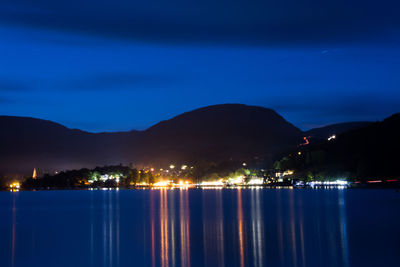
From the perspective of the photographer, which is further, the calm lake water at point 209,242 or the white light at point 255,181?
the white light at point 255,181

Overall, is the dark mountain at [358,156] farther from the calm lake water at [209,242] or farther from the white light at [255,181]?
the calm lake water at [209,242]

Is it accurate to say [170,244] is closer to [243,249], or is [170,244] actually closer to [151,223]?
[243,249]

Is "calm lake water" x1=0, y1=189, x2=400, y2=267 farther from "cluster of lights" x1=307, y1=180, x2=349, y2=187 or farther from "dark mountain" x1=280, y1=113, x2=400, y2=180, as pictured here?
"cluster of lights" x1=307, y1=180, x2=349, y2=187

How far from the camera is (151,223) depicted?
41.6m

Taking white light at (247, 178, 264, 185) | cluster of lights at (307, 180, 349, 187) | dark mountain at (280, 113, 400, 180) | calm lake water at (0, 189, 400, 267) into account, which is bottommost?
calm lake water at (0, 189, 400, 267)

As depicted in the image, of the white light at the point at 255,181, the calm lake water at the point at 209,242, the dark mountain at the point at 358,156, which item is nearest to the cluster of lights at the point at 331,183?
the dark mountain at the point at 358,156

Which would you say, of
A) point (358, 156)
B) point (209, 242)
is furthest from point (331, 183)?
point (209, 242)

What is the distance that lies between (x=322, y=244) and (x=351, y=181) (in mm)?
102201

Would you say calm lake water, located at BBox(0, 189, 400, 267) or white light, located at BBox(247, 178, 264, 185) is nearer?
calm lake water, located at BBox(0, 189, 400, 267)

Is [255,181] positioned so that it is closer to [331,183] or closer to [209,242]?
[331,183]

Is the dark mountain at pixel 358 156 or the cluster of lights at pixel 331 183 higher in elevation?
the dark mountain at pixel 358 156

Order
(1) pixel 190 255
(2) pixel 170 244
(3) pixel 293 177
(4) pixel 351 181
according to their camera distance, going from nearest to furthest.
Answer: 1. (1) pixel 190 255
2. (2) pixel 170 244
3. (4) pixel 351 181
4. (3) pixel 293 177

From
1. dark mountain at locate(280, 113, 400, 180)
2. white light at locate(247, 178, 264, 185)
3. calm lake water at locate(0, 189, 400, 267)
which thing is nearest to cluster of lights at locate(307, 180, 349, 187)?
dark mountain at locate(280, 113, 400, 180)

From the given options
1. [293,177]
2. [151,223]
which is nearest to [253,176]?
[293,177]
